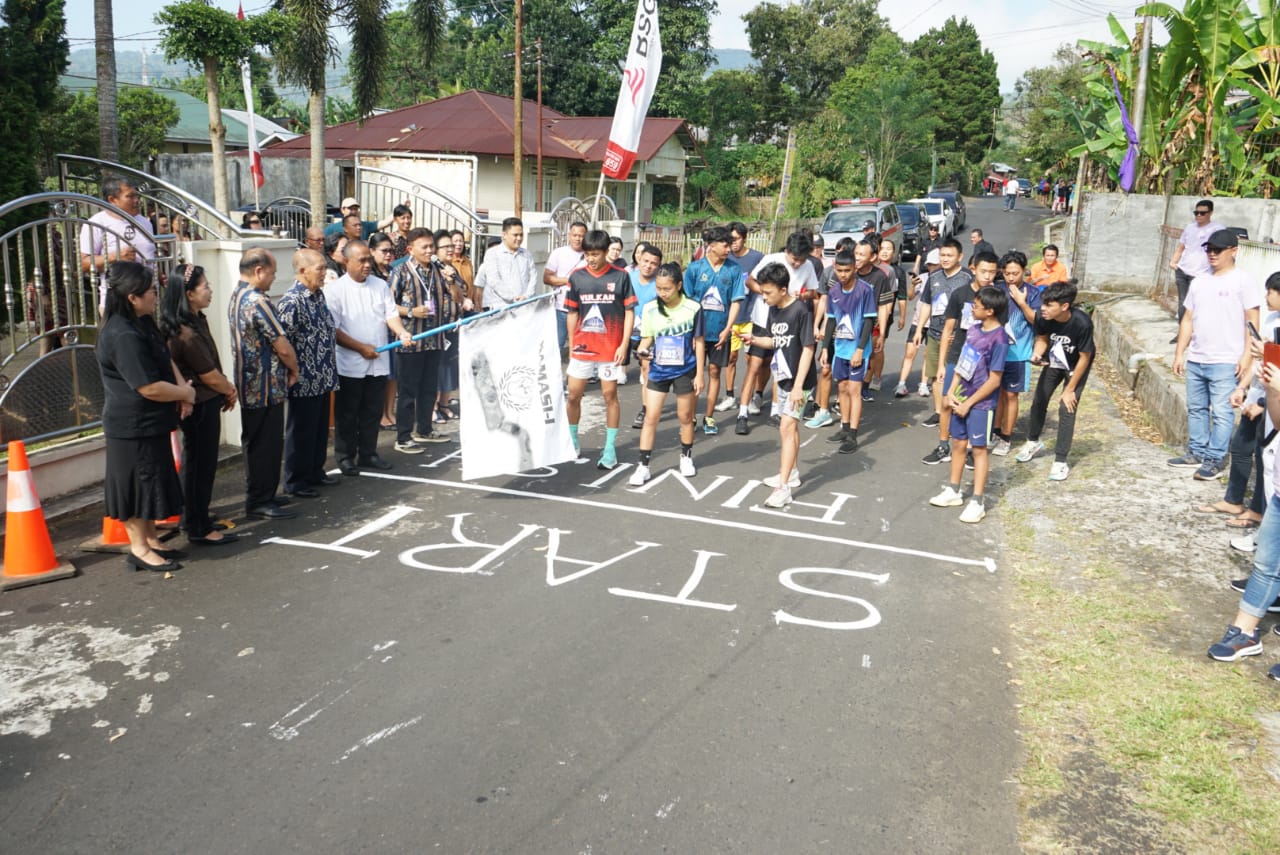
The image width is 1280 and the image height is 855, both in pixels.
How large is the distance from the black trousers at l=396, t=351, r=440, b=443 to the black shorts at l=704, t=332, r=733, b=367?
2724 mm

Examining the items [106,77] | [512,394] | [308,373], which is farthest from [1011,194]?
[308,373]

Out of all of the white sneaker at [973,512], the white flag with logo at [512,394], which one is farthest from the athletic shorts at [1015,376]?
the white flag with logo at [512,394]

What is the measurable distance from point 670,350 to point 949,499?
8.22ft

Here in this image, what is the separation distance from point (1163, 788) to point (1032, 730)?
23.2 inches

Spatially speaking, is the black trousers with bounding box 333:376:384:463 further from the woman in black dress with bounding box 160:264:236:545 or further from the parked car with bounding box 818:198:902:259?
the parked car with bounding box 818:198:902:259

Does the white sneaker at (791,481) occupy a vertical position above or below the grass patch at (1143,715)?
above

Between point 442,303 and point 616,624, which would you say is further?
point 442,303

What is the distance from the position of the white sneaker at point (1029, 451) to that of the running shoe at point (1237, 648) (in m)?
4.03

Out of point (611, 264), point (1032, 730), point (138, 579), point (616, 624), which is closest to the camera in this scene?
point (1032, 730)

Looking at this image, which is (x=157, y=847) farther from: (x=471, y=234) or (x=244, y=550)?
(x=471, y=234)

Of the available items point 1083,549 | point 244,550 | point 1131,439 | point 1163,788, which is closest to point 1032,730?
point 1163,788

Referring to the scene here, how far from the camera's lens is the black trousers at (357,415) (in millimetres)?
8203

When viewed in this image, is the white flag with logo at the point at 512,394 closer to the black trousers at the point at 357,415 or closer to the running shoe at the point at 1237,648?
the black trousers at the point at 357,415

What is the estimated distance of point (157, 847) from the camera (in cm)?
356
